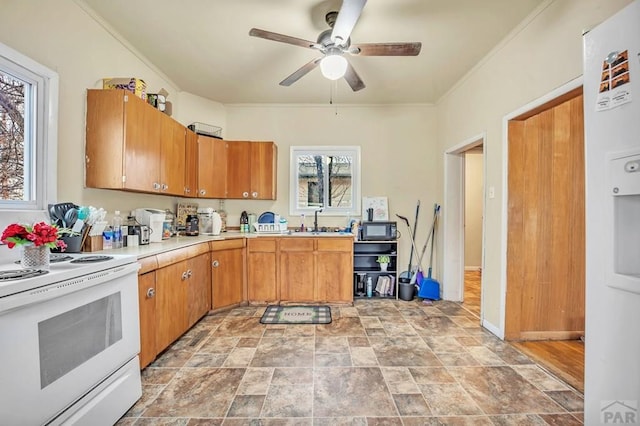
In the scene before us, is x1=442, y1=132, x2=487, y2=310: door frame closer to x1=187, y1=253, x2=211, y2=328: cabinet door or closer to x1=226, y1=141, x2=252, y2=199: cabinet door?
x1=226, y1=141, x2=252, y2=199: cabinet door

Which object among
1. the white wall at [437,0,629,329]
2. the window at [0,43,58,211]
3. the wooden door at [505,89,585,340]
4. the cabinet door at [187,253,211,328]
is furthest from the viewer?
the cabinet door at [187,253,211,328]

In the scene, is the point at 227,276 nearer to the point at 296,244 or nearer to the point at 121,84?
the point at 296,244

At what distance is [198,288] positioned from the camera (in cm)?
279

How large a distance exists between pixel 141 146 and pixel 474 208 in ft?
18.3

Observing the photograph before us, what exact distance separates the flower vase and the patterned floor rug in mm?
1968

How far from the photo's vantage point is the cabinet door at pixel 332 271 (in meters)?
3.44

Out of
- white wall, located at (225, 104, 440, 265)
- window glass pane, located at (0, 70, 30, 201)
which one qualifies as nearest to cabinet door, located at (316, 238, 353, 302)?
white wall, located at (225, 104, 440, 265)

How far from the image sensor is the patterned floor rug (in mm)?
2936

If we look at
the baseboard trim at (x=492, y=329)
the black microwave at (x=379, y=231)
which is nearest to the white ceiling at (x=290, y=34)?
the black microwave at (x=379, y=231)

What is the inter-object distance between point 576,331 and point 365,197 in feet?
8.72

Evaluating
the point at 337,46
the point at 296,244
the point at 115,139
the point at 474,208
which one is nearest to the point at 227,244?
the point at 296,244

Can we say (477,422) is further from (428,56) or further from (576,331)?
(428,56)

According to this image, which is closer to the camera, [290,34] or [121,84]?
[121,84]

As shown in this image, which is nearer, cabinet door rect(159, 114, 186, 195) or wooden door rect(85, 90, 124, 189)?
wooden door rect(85, 90, 124, 189)
